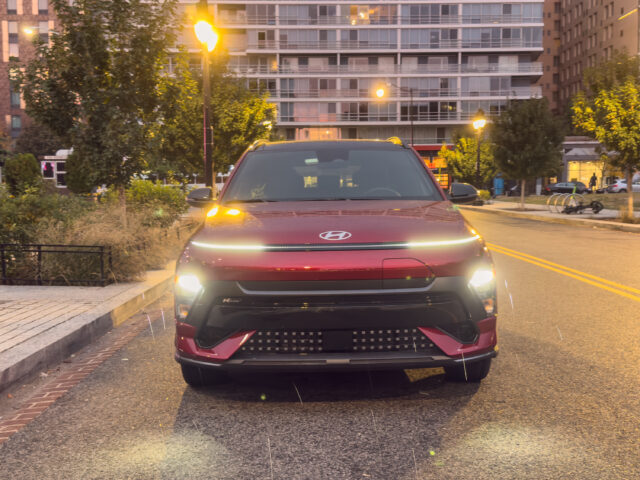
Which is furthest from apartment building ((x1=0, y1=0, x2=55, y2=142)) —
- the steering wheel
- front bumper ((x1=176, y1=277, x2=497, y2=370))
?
front bumper ((x1=176, y1=277, x2=497, y2=370))

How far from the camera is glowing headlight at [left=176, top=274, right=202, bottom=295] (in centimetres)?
404

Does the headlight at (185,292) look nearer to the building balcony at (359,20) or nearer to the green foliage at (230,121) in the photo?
the green foliage at (230,121)

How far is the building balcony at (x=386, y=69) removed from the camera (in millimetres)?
77312

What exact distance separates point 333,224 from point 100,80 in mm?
9622

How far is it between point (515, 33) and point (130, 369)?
3248 inches

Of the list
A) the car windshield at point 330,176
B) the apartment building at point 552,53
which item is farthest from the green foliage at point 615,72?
the apartment building at point 552,53

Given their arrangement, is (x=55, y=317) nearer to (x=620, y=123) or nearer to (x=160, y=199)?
(x=160, y=199)

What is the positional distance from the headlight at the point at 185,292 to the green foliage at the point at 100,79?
8446mm

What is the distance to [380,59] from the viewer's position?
78.4m

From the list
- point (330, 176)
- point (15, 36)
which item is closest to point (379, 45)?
point (15, 36)

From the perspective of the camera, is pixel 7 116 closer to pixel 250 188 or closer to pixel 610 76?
pixel 610 76

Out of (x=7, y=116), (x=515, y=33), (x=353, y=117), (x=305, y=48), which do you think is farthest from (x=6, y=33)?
(x=515, y=33)

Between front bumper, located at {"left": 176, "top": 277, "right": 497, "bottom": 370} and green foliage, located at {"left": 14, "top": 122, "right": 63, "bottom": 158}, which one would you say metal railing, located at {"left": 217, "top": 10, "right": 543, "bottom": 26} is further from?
front bumper, located at {"left": 176, "top": 277, "right": 497, "bottom": 370}

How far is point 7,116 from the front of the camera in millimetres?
80062
